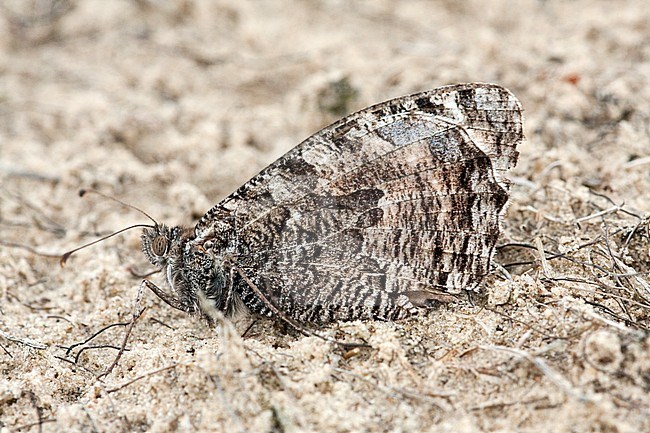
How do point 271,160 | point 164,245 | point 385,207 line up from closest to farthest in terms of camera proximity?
1. point 385,207
2. point 164,245
3. point 271,160

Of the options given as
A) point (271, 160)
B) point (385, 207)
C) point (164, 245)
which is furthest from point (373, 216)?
point (271, 160)

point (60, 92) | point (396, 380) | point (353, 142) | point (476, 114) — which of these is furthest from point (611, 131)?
point (60, 92)

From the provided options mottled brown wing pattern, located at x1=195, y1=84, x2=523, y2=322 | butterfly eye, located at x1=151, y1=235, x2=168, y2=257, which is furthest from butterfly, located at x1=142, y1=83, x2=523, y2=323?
butterfly eye, located at x1=151, y1=235, x2=168, y2=257

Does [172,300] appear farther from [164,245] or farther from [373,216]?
[373,216]

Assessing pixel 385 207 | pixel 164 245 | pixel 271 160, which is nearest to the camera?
pixel 385 207

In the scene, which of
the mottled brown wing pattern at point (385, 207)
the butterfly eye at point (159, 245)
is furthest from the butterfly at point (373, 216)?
the butterfly eye at point (159, 245)

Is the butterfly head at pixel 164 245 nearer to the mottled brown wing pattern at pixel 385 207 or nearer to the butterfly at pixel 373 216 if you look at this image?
the butterfly at pixel 373 216

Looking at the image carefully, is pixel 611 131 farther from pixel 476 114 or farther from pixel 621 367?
pixel 621 367

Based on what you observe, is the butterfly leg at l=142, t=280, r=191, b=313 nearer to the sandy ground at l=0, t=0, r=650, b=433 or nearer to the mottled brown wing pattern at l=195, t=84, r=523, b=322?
the sandy ground at l=0, t=0, r=650, b=433
